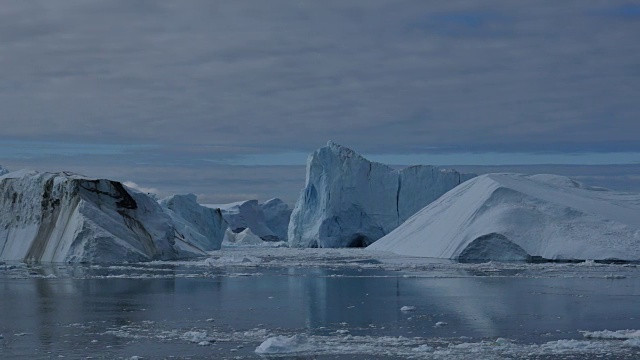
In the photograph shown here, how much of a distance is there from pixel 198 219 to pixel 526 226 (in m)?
14.1

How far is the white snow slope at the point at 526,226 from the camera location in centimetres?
2273

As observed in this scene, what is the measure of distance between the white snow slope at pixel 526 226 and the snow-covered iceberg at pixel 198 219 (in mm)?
8105

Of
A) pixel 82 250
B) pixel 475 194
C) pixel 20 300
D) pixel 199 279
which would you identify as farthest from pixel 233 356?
pixel 475 194

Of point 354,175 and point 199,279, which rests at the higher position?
point 354,175

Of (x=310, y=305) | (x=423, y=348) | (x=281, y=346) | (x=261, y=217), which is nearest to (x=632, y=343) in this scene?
(x=423, y=348)

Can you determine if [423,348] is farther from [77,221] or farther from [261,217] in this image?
[261,217]

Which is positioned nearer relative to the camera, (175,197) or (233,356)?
(233,356)

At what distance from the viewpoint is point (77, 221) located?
2158cm

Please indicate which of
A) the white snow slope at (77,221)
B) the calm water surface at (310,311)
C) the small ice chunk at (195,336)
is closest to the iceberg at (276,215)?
the white snow slope at (77,221)

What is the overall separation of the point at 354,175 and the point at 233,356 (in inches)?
1162

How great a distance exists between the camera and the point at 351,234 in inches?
1475

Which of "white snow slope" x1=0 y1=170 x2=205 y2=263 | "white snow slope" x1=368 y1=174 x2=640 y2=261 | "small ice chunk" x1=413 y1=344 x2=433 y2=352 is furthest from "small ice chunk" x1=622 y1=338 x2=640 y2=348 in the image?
"white snow slope" x1=0 y1=170 x2=205 y2=263

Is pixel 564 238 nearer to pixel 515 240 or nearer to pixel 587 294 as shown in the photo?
pixel 515 240

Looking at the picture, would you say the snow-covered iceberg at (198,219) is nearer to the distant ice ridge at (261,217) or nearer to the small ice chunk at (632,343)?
the distant ice ridge at (261,217)
